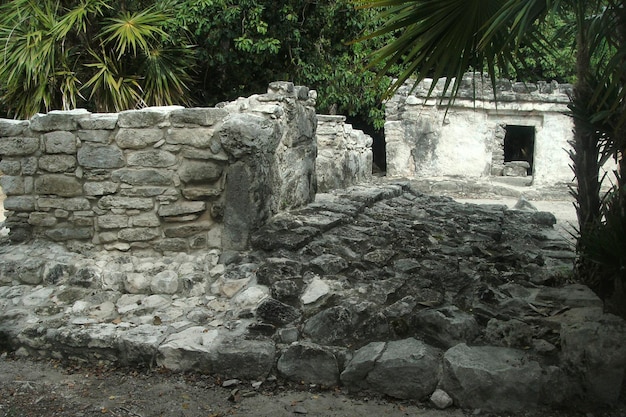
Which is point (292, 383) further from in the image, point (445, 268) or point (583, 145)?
point (583, 145)

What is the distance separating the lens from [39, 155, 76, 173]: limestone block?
4361 mm

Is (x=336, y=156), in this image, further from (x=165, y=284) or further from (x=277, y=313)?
(x=277, y=313)

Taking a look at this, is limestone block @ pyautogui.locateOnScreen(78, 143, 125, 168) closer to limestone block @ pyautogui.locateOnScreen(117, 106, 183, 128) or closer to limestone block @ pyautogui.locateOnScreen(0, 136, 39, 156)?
limestone block @ pyautogui.locateOnScreen(117, 106, 183, 128)

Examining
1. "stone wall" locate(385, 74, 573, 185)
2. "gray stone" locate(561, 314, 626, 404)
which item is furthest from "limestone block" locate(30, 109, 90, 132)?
"stone wall" locate(385, 74, 573, 185)

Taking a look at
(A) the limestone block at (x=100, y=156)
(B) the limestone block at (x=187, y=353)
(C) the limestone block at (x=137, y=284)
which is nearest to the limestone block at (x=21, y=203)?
(A) the limestone block at (x=100, y=156)

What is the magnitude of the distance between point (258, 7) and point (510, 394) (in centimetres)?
692

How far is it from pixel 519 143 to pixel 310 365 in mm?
17336

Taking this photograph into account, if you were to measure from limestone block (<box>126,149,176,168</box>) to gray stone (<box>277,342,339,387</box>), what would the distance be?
1687 millimetres

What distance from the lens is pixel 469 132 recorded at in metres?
12.9

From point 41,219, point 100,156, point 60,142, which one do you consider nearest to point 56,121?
point 60,142

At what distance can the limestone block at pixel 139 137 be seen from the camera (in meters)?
4.27

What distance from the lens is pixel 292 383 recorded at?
3.35 metres

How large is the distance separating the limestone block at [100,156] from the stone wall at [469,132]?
9377mm

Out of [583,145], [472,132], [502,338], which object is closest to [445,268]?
[502,338]
